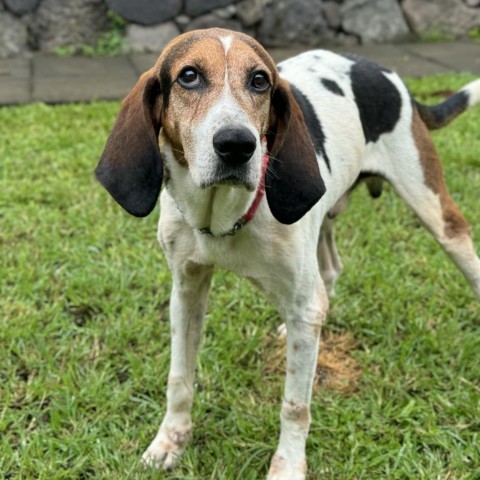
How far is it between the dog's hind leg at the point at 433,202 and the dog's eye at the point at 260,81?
1.15m

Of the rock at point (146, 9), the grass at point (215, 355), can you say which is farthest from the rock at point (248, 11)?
the grass at point (215, 355)

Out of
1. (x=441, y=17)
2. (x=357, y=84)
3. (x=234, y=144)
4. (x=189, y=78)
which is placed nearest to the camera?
(x=234, y=144)

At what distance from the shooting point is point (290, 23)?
10336mm

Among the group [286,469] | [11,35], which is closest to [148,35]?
[11,35]

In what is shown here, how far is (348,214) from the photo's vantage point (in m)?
4.88

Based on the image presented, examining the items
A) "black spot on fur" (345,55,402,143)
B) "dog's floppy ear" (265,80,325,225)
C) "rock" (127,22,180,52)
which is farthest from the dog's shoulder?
"rock" (127,22,180,52)

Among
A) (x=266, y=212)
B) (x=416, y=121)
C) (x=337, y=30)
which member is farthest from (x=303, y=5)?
(x=266, y=212)

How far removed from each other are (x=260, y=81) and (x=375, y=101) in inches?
43.3

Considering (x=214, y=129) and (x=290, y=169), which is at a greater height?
(x=214, y=129)

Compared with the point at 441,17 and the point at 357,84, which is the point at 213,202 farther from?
the point at 441,17

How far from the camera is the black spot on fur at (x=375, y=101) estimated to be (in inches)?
125

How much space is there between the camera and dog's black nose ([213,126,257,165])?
1989mm

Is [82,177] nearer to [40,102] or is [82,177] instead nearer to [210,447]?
[40,102]

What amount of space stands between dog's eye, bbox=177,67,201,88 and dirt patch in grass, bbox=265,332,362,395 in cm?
169
